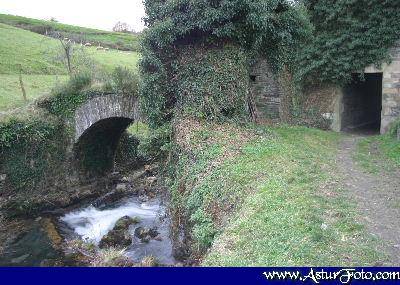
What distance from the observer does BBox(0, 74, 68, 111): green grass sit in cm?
1942

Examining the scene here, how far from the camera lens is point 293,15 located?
619 inches

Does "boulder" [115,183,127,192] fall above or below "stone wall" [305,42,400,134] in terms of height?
below

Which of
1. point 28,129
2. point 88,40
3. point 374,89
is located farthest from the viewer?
point 88,40

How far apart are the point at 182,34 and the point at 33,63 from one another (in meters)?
17.3

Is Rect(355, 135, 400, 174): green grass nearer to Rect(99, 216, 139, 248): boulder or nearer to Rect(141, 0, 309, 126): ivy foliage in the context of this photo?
Rect(141, 0, 309, 126): ivy foliage

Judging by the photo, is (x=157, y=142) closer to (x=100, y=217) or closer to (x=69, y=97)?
(x=100, y=217)

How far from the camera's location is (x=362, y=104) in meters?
19.9

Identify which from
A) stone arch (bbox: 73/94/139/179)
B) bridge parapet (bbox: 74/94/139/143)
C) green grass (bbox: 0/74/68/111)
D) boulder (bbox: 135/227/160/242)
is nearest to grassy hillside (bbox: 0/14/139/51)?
green grass (bbox: 0/74/68/111)

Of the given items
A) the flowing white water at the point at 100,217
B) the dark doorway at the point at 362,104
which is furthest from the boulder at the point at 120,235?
the dark doorway at the point at 362,104

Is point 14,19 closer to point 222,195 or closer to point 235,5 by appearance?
point 235,5

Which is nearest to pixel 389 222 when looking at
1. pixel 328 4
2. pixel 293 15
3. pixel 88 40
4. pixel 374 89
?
pixel 293 15

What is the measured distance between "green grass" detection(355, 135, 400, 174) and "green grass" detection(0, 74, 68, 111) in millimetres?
12667

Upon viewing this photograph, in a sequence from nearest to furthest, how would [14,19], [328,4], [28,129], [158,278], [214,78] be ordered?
[158,278], [214,78], [28,129], [328,4], [14,19]

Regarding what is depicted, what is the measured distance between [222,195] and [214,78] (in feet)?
19.5
